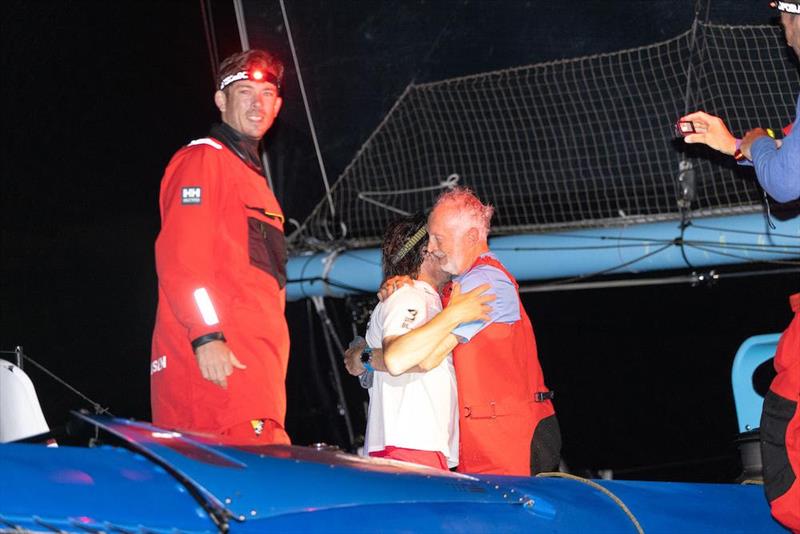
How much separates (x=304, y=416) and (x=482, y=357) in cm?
278

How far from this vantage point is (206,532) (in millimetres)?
1533

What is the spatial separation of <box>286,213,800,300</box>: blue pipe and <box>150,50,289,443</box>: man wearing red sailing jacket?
1659 millimetres

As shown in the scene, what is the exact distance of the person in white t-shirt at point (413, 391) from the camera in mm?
2590

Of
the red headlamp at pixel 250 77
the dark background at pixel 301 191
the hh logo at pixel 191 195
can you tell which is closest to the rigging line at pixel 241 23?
the dark background at pixel 301 191

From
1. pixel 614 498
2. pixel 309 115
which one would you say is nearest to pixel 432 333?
pixel 614 498

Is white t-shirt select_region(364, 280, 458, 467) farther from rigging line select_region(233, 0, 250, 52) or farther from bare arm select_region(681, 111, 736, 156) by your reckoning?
rigging line select_region(233, 0, 250, 52)

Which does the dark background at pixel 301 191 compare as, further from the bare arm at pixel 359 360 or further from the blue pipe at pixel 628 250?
the bare arm at pixel 359 360

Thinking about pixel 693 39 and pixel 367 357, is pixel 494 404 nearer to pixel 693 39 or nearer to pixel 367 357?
pixel 367 357

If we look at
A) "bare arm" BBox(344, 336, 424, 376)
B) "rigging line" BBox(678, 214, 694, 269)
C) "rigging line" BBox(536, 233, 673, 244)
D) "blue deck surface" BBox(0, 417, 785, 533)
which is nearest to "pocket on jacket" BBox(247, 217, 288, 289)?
"bare arm" BBox(344, 336, 424, 376)

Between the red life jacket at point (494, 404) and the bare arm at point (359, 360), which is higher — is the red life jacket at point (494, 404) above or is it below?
below

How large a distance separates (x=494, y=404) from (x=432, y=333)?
0.30 meters

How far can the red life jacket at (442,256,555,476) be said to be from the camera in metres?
2.65

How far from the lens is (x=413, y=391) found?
2.65m

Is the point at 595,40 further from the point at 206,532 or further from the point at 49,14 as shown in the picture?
the point at 206,532
